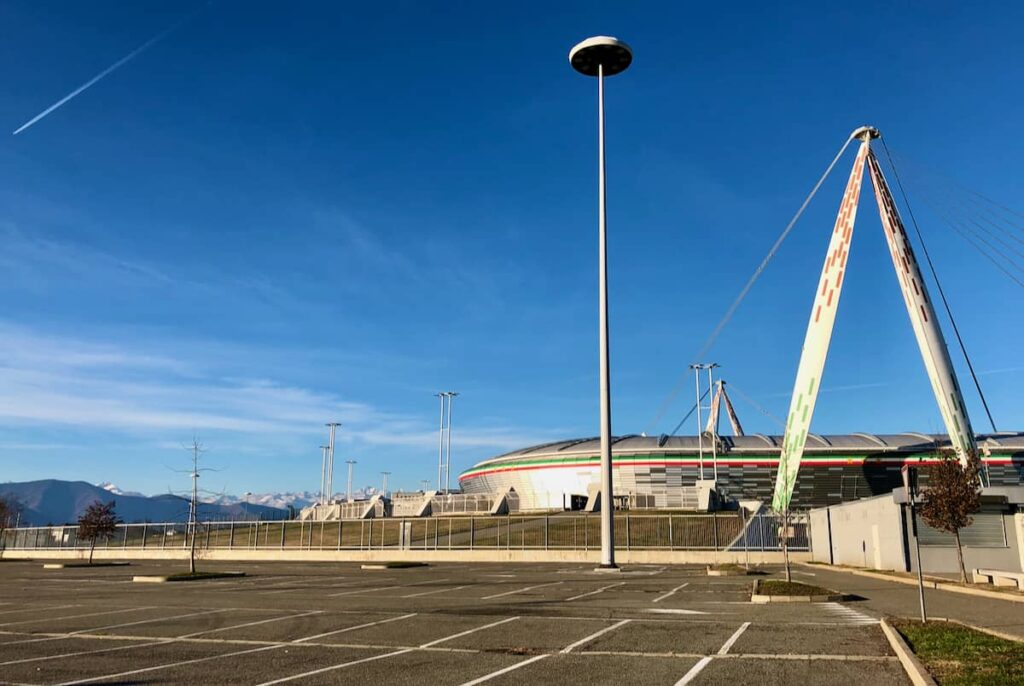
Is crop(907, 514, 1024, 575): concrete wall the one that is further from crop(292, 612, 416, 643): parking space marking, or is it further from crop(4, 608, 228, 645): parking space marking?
crop(4, 608, 228, 645): parking space marking

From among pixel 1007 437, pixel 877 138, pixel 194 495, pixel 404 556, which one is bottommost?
pixel 404 556

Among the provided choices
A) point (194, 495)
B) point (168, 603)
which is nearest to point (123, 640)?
point (168, 603)

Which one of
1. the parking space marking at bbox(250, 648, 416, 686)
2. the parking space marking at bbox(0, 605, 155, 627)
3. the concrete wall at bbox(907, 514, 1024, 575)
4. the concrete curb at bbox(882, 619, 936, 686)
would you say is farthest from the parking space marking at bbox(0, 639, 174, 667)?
the concrete wall at bbox(907, 514, 1024, 575)

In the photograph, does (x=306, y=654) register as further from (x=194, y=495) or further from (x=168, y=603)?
(x=194, y=495)

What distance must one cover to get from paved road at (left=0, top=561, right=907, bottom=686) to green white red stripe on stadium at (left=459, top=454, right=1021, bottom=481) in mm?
90138

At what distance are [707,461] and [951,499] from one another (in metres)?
78.7

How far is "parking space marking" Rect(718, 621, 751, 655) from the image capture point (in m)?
11.9

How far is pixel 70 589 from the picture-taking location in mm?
28578

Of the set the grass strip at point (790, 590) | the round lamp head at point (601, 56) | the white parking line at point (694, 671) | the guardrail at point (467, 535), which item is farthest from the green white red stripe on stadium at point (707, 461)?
the white parking line at point (694, 671)

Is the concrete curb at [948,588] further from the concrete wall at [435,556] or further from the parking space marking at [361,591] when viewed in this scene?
the parking space marking at [361,591]

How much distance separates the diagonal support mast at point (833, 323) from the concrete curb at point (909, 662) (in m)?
44.1

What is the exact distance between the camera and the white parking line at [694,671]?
952 cm

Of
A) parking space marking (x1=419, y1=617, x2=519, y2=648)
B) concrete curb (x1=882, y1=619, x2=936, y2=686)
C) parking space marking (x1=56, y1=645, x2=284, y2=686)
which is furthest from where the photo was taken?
parking space marking (x1=419, y1=617, x2=519, y2=648)

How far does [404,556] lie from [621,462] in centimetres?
6444
